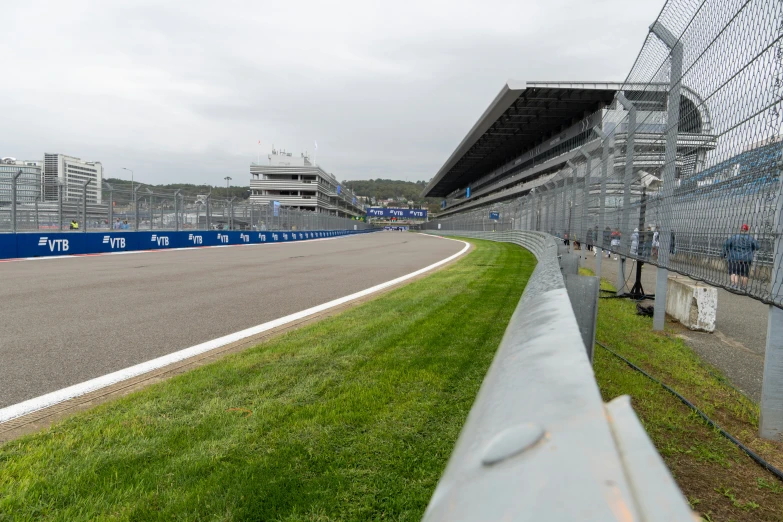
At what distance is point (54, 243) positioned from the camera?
1449cm

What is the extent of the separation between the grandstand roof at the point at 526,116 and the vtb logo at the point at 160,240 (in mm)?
Answer: 36508

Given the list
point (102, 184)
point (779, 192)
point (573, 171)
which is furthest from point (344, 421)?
point (102, 184)

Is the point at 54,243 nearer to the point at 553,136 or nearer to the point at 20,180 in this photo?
the point at 20,180

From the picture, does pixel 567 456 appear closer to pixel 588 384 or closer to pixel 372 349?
pixel 588 384

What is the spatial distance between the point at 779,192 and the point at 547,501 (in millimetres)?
3223

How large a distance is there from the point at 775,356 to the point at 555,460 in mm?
3021

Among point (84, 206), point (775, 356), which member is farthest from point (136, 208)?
point (775, 356)

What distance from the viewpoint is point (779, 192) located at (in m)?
2.86

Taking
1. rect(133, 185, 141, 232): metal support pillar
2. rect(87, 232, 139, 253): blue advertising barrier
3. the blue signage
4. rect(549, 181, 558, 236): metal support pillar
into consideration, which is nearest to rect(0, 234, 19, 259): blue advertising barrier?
rect(87, 232, 139, 253): blue advertising barrier

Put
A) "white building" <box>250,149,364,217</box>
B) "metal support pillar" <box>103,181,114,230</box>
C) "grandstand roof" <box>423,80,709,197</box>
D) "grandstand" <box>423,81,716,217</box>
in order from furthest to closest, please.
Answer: "white building" <box>250,149,364,217</box>, "grandstand roof" <box>423,80,709,197</box>, "metal support pillar" <box>103,181,114,230</box>, "grandstand" <box>423,81,716,217</box>

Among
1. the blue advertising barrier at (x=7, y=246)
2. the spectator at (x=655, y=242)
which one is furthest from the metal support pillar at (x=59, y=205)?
the spectator at (x=655, y=242)

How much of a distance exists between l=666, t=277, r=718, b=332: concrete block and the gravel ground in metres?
0.11

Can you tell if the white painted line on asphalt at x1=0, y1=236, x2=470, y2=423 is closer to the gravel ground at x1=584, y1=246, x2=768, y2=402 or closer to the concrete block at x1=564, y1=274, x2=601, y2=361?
the concrete block at x1=564, y1=274, x2=601, y2=361

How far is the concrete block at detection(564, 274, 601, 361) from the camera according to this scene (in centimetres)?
233
